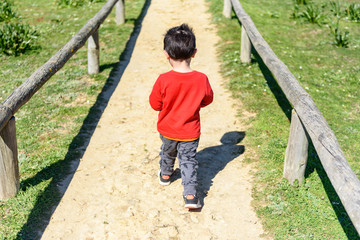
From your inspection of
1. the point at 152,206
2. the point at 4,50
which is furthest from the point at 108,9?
the point at 152,206

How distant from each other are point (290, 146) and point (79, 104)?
3527 mm

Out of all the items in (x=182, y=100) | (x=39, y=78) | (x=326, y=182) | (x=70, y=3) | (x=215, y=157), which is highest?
(x=182, y=100)

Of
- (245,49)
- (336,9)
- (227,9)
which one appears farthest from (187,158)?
(336,9)

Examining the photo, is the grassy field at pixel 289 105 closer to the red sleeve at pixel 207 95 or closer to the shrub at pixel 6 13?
the red sleeve at pixel 207 95

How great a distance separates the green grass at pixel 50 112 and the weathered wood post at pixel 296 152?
237cm

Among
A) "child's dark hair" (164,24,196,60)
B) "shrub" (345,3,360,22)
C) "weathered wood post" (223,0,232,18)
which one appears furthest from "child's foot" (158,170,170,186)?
"shrub" (345,3,360,22)

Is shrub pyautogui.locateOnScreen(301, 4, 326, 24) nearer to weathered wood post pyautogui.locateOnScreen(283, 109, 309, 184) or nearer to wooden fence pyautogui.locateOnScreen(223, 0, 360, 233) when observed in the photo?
wooden fence pyautogui.locateOnScreen(223, 0, 360, 233)

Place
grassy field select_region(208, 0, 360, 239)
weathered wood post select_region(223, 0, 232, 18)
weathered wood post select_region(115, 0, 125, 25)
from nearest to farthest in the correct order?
grassy field select_region(208, 0, 360, 239) < weathered wood post select_region(115, 0, 125, 25) < weathered wood post select_region(223, 0, 232, 18)

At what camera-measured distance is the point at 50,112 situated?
6.30 m

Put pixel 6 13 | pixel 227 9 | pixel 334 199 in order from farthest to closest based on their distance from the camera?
1. pixel 6 13
2. pixel 227 9
3. pixel 334 199

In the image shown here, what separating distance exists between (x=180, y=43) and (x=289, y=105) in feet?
11.0

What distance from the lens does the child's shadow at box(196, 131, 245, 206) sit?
459 cm

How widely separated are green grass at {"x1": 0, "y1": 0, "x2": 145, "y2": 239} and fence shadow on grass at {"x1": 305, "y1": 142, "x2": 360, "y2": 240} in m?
2.70

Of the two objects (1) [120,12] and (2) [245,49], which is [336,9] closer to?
(2) [245,49]
